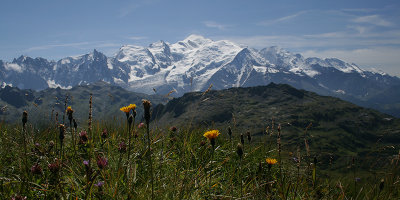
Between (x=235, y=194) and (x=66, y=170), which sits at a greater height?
(x=66, y=170)

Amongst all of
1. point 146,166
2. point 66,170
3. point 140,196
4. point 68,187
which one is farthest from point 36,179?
point 140,196

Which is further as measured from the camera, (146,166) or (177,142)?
(177,142)

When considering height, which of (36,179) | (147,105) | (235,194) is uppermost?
(147,105)

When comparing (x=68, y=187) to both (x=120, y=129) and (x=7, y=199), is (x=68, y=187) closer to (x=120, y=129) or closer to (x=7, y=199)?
(x=7, y=199)

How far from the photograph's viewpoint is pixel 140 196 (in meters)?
3.62

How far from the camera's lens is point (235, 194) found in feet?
15.8

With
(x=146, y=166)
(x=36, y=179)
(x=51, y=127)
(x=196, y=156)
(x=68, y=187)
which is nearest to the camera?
(x=68, y=187)

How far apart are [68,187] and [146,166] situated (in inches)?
61.9

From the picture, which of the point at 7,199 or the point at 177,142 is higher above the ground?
the point at 7,199

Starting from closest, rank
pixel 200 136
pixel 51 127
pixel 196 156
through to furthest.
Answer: pixel 196 156, pixel 51 127, pixel 200 136

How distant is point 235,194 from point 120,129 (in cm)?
496

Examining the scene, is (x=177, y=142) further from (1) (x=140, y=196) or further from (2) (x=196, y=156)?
(1) (x=140, y=196)

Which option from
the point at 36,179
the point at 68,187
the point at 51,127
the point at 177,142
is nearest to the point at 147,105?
the point at 68,187

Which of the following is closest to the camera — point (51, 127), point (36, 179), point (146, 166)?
point (36, 179)
